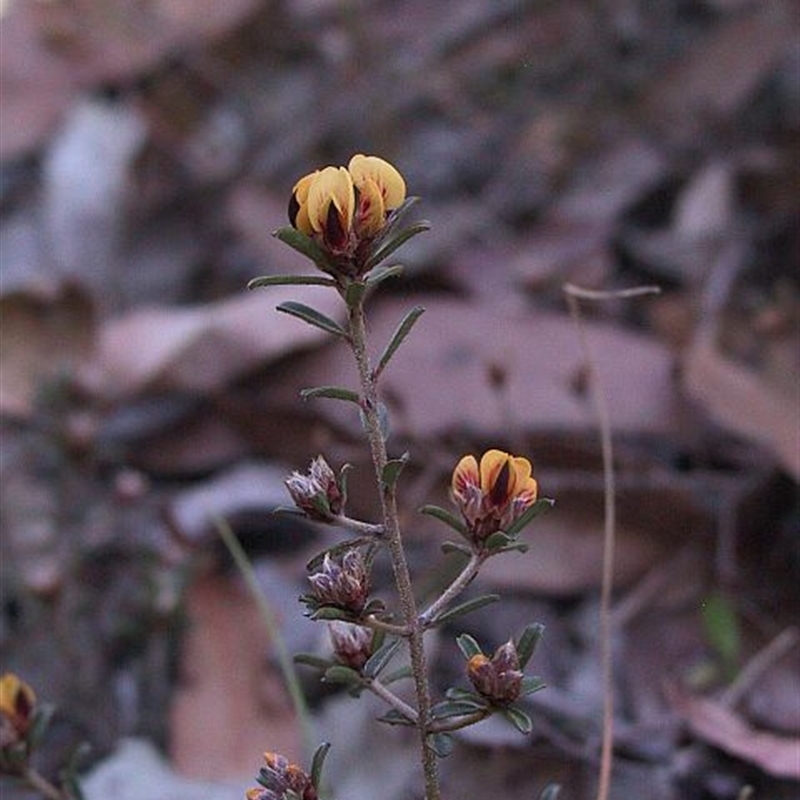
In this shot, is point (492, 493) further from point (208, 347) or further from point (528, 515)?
point (208, 347)

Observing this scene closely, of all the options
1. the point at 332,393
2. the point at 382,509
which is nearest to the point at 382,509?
the point at 382,509

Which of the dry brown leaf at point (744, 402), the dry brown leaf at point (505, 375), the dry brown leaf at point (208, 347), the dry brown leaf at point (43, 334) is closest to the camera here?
the dry brown leaf at point (744, 402)

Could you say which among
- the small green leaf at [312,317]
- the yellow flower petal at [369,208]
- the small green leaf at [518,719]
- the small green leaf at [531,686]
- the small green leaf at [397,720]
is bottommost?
the small green leaf at [397,720]

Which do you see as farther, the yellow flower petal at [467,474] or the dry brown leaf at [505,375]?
the dry brown leaf at [505,375]

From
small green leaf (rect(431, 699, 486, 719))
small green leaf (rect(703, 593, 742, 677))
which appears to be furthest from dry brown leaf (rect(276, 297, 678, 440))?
small green leaf (rect(431, 699, 486, 719))

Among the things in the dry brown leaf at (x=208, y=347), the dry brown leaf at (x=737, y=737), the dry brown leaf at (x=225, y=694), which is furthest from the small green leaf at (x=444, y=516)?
the dry brown leaf at (x=208, y=347)

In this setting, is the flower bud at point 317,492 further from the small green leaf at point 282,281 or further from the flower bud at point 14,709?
the flower bud at point 14,709

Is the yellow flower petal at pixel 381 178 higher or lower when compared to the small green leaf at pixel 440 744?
higher

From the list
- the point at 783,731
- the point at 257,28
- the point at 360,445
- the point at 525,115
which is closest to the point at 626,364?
the point at 360,445
